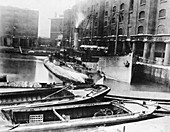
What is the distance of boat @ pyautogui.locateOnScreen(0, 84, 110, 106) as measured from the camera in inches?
124

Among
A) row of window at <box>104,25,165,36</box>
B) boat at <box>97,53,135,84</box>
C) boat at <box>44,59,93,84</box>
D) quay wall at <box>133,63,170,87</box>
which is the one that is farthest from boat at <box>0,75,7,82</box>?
quay wall at <box>133,63,170,87</box>

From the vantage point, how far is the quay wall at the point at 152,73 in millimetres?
4035

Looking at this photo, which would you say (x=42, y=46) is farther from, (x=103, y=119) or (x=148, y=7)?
(x=148, y=7)

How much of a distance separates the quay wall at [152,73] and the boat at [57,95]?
0.87 meters

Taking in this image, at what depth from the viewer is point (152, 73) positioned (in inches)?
163

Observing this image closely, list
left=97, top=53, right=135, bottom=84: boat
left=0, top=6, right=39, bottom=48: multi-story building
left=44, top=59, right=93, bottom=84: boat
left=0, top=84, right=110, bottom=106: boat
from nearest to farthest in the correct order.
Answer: left=0, top=84, right=110, bottom=106: boat → left=0, top=6, right=39, bottom=48: multi-story building → left=44, top=59, right=93, bottom=84: boat → left=97, top=53, right=135, bottom=84: boat

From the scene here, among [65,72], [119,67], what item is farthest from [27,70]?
[119,67]

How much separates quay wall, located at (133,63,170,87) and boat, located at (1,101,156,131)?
94cm

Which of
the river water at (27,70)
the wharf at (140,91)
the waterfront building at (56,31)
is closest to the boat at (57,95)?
the river water at (27,70)

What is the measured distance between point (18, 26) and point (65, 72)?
1107 mm

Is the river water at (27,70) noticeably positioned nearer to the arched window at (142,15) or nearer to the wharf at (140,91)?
the wharf at (140,91)

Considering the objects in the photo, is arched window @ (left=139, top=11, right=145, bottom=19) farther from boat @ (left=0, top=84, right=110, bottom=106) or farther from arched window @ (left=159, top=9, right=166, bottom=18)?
boat @ (left=0, top=84, right=110, bottom=106)

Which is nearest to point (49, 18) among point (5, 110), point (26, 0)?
point (26, 0)

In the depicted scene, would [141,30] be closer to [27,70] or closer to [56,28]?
[56,28]
